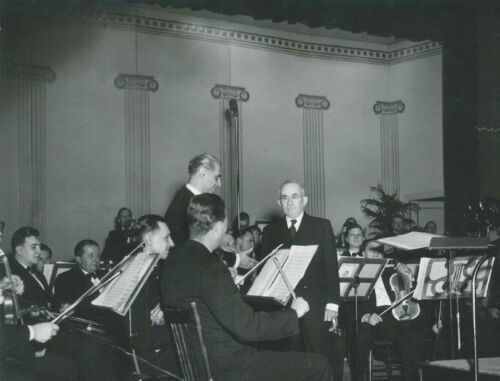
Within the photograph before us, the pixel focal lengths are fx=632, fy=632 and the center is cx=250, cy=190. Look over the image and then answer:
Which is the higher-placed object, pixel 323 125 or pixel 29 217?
pixel 323 125

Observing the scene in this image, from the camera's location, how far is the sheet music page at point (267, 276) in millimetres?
3434

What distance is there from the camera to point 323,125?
12117mm

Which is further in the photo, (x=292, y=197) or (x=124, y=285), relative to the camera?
(x=292, y=197)

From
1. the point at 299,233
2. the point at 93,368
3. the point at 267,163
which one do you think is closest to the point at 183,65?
the point at 267,163

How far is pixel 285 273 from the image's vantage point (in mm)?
3414

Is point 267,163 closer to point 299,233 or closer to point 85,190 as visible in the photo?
point 85,190

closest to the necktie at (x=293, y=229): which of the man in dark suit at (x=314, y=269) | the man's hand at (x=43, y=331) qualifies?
the man in dark suit at (x=314, y=269)

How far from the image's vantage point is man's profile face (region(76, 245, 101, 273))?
5996mm

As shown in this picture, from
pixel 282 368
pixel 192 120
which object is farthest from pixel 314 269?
pixel 192 120

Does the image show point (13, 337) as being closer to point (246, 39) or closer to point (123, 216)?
point (123, 216)

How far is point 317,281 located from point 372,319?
4.36 feet

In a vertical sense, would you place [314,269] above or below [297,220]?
below

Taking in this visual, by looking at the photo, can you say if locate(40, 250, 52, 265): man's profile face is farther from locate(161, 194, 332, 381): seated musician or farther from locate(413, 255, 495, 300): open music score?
locate(161, 194, 332, 381): seated musician

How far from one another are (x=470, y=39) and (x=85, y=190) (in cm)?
599
